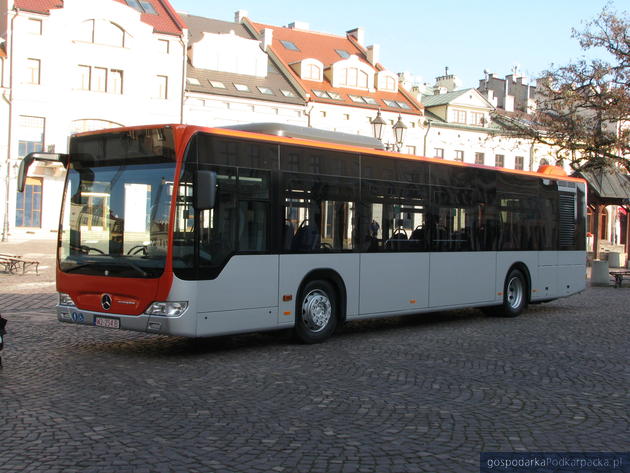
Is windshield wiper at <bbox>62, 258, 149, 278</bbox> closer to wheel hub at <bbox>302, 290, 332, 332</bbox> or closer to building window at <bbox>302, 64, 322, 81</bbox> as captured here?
wheel hub at <bbox>302, 290, 332, 332</bbox>

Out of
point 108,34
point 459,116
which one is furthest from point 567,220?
point 459,116

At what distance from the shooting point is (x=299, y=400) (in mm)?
7758

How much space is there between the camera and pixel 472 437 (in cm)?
653

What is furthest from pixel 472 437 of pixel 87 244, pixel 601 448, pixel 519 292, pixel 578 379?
pixel 519 292

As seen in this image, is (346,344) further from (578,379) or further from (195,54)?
(195,54)

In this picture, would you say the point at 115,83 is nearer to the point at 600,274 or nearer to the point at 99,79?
the point at 99,79

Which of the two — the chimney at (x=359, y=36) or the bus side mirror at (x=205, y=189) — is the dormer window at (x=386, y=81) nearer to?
the chimney at (x=359, y=36)

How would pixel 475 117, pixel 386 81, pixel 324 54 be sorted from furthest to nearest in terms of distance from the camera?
pixel 475 117 < pixel 324 54 < pixel 386 81

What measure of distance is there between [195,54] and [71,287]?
1703 inches

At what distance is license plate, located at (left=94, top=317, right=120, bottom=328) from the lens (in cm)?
995

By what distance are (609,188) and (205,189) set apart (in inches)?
1192

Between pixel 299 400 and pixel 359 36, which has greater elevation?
pixel 359 36

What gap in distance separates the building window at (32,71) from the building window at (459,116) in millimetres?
30144

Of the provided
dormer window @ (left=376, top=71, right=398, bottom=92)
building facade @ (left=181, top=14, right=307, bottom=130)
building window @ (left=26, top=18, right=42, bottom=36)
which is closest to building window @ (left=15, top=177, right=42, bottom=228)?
building window @ (left=26, top=18, right=42, bottom=36)
